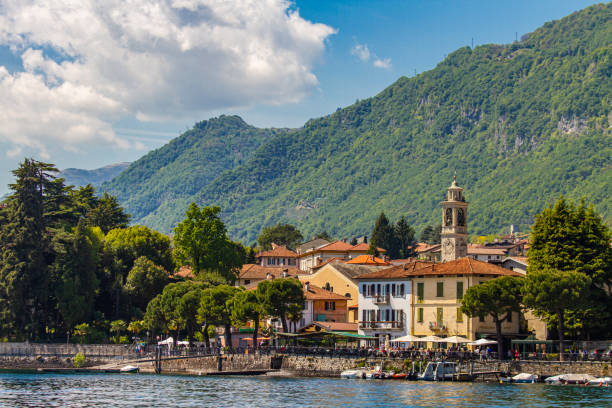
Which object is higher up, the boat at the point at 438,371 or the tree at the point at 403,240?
the tree at the point at 403,240

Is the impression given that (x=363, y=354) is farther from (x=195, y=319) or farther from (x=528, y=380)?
(x=195, y=319)

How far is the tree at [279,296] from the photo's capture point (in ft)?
280

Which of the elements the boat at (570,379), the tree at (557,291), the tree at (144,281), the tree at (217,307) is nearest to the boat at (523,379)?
the boat at (570,379)

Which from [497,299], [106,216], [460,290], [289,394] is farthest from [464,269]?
[106,216]

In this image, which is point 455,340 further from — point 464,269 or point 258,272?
point 258,272

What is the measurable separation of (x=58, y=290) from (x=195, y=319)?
15.4 metres

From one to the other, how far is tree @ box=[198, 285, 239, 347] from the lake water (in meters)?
11.6

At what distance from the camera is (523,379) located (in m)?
70.9

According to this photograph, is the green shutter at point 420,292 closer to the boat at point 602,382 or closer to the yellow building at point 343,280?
the yellow building at point 343,280

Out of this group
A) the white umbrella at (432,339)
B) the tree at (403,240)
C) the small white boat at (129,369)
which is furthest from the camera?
the tree at (403,240)

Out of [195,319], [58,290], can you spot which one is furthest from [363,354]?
[58,290]

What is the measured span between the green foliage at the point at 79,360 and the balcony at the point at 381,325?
2929 cm

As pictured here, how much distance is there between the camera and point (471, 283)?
84.6 m

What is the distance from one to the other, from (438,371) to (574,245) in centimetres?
1718
